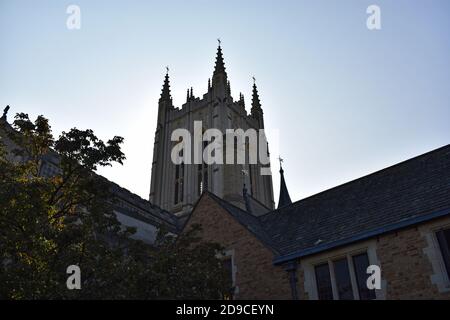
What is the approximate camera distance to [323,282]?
41.6 ft

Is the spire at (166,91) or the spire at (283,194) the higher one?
the spire at (166,91)

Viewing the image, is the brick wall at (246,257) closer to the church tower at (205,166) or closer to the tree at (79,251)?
the tree at (79,251)

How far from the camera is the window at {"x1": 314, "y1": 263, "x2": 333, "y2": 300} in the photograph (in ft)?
40.7

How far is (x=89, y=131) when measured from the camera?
11.6 m

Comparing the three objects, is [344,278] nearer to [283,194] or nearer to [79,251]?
[79,251]

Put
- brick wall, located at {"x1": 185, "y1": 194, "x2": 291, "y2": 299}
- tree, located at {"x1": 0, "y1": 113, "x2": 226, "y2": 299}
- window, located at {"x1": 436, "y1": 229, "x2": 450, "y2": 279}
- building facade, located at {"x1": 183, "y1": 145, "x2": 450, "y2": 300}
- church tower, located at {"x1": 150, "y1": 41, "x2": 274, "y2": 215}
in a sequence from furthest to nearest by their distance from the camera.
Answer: church tower, located at {"x1": 150, "y1": 41, "x2": 274, "y2": 215}
brick wall, located at {"x1": 185, "y1": 194, "x2": 291, "y2": 299}
building facade, located at {"x1": 183, "y1": 145, "x2": 450, "y2": 300}
window, located at {"x1": 436, "y1": 229, "x2": 450, "y2": 279}
tree, located at {"x1": 0, "y1": 113, "x2": 226, "y2": 299}

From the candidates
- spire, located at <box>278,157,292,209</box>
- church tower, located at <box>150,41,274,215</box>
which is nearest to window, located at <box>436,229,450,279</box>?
spire, located at <box>278,157,292,209</box>

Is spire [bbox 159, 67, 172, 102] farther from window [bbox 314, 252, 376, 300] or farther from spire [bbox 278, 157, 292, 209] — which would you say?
window [bbox 314, 252, 376, 300]

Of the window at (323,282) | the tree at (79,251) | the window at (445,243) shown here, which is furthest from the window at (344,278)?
the tree at (79,251)

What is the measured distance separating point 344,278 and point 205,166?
39607mm

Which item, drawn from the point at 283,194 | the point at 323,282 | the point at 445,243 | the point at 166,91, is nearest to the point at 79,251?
the point at 323,282

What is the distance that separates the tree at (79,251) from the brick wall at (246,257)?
3.30 metres

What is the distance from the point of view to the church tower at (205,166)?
4825 centimetres
